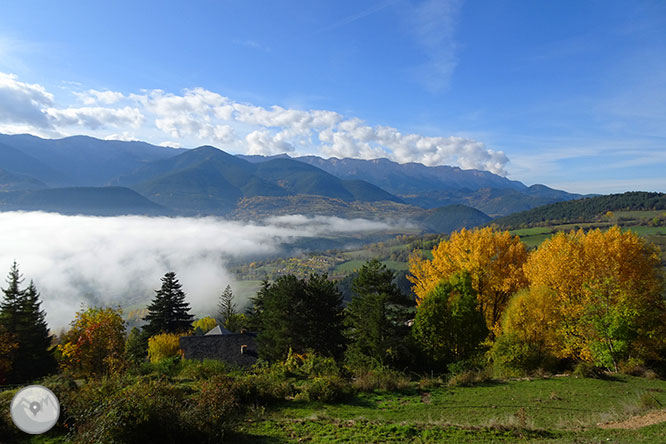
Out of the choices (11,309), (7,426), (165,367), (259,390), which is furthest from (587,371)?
(11,309)

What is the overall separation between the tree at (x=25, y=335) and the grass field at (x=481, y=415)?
40688 mm

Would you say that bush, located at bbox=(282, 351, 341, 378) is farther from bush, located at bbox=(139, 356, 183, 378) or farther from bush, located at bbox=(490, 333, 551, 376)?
bush, located at bbox=(490, 333, 551, 376)

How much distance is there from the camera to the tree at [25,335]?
4206 cm

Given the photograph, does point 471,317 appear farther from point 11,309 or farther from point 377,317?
point 11,309

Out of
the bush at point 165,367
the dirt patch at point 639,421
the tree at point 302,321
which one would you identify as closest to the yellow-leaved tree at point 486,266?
the tree at point 302,321

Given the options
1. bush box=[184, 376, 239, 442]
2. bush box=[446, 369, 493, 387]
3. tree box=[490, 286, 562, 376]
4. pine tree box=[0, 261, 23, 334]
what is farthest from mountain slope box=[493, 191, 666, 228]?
pine tree box=[0, 261, 23, 334]

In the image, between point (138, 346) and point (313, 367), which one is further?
point (138, 346)

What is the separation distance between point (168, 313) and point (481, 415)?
58.9 metres

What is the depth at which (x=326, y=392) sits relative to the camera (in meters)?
20.8

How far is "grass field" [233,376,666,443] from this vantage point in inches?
528

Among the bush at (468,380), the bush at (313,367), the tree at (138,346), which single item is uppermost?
the bush at (468,380)

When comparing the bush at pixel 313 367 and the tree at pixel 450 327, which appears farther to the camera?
the tree at pixel 450 327

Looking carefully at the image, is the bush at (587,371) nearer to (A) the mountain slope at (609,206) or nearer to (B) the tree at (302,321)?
(B) the tree at (302,321)

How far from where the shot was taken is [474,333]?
31688mm
